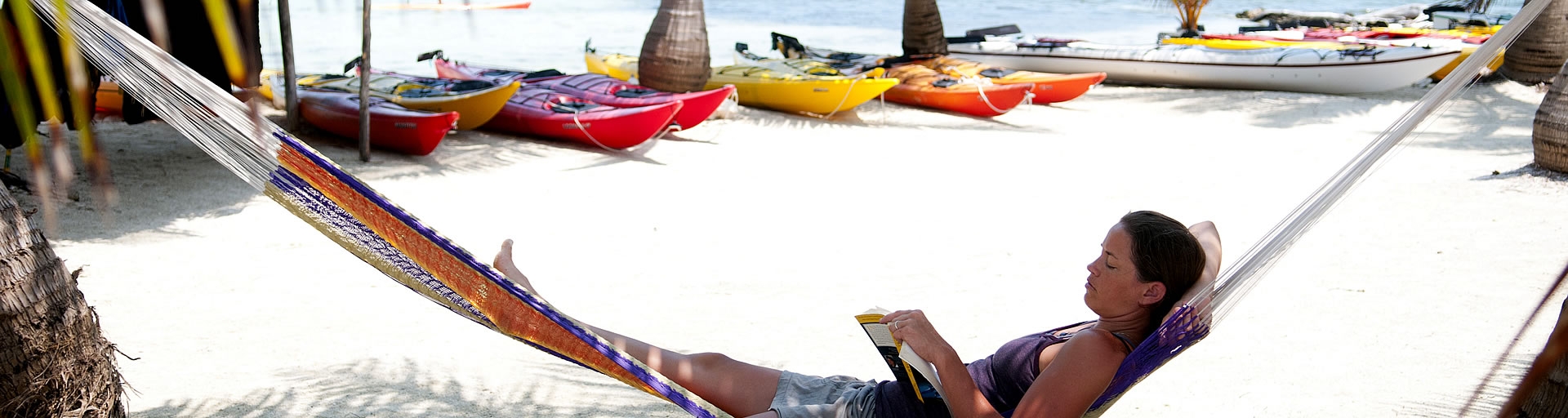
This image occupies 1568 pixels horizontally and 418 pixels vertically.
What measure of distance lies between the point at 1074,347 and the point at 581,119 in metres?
4.93

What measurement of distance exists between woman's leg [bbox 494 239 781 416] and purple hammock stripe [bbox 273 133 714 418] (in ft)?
0.23

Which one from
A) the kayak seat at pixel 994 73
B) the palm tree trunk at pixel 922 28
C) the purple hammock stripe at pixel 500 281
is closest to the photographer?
the purple hammock stripe at pixel 500 281

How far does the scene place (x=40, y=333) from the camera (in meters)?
1.59

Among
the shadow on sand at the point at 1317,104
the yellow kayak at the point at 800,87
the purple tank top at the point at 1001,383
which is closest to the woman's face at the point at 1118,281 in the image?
the purple tank top at the point at 1001,383

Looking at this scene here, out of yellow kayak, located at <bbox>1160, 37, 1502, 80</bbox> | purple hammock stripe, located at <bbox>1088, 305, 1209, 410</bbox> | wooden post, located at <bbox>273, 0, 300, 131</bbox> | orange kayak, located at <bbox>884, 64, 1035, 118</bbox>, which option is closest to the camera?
purple hammock stripe, located at <bbox>1088, 305, 1209, 410</bbox>

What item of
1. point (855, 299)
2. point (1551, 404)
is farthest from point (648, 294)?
point (1551, 404)

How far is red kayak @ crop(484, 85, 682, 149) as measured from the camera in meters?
6.09

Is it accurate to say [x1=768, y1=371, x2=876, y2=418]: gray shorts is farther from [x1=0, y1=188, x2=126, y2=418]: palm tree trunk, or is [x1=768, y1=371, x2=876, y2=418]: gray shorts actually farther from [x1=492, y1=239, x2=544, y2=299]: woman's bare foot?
[x1=0, y1=188, x2=126, y2=418]: palm tree trunk

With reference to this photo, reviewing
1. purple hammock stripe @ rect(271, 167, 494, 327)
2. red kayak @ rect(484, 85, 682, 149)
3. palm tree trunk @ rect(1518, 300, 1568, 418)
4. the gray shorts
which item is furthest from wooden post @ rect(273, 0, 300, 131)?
palm tree trunk @ rect(1518, 300, 1568, 418)

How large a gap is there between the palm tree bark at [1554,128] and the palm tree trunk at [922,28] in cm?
470

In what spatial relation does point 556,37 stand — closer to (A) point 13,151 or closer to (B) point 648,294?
(A) point 13,151

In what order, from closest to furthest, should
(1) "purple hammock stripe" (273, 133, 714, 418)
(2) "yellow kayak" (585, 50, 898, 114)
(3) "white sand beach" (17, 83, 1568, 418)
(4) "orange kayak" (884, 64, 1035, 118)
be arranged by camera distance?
1. (1) "purple hammock stripe" (273, 133, 714, 418)
2. (3) "white sand beach" (17, 83, 1568, 418)
3. (2) "yellow kayak" (585, 50, 898, 114)
4. (4) "orange kayak" (884, 64, 1035, 118)

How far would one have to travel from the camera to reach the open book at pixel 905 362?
1658 millimetres

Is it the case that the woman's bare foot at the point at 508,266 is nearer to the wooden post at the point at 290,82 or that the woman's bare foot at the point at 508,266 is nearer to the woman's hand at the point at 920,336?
the woman's hand at the point at 920,336
